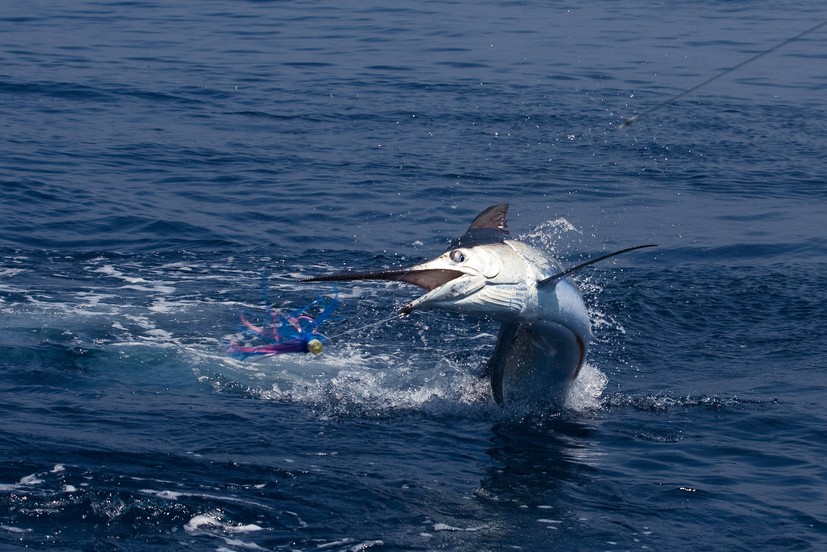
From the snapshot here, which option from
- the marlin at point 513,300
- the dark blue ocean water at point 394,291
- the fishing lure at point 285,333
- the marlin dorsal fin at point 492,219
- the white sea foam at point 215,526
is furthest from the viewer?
the marlin dorsal fin at point 492,219

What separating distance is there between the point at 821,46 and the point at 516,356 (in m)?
24.1

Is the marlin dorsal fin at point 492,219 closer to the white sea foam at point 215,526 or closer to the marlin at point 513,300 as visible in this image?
the marlin at point 513,300

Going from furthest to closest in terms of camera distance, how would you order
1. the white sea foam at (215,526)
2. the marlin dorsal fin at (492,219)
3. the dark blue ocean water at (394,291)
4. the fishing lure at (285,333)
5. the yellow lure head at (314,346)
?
1. the marlin dorsal fin at (492,219)
2. the fishing lure at (285,333)
3. the yellow lure head at (314,346)
4. the dark blue ocean water at (394,291)
5. the white sea foam at (215,526)

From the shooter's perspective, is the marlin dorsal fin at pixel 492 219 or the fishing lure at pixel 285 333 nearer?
the fishing lure at pixel 285 333

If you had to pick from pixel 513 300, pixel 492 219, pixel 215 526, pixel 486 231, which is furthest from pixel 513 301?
pixel 215 526

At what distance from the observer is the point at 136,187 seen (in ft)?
61.2

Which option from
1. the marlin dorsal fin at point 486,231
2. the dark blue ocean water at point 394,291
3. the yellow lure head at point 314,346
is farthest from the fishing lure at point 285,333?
the marlin dorsal fin at point 486,231

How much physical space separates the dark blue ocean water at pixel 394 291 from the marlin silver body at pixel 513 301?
1.43 feet

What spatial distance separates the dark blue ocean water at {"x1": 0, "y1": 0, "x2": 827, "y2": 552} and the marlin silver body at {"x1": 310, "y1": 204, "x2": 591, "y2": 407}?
436 mm

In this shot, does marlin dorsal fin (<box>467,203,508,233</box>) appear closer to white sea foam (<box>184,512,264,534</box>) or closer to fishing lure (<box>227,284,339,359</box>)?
fishing lure (<box>227,284,339,359</box>)

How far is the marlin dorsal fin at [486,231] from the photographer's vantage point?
29.3ft

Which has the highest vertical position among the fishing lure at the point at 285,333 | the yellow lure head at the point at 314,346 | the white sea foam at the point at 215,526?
the yellow lure head at the point at 314,346

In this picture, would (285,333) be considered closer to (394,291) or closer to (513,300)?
(513,300)

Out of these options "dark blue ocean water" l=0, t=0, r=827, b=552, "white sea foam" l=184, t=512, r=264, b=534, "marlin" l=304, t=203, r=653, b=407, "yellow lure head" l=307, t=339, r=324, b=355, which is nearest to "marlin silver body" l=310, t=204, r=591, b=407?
"marlin" l=304, t=203, r=653, b=407
